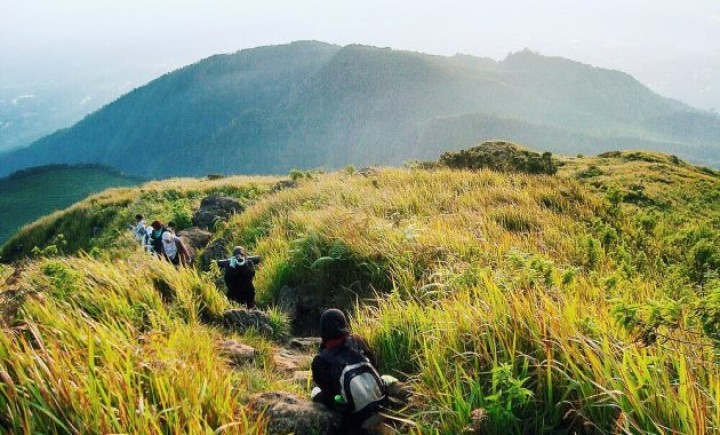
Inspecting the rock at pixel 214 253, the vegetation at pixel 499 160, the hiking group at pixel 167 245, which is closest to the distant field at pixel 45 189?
the rock at pixel 214 253

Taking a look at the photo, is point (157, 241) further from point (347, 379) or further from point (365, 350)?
point (347, 379)

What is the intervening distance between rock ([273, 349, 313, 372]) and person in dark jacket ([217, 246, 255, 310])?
2762 mm

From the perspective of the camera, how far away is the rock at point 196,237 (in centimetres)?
1712

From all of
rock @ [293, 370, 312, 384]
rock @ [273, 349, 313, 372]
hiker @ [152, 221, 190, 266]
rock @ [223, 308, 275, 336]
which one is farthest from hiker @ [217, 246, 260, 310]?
hiker @ [152, 221, 190, 266]

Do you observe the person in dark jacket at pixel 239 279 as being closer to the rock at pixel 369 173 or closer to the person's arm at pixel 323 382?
the person's arm at pixel 323 382

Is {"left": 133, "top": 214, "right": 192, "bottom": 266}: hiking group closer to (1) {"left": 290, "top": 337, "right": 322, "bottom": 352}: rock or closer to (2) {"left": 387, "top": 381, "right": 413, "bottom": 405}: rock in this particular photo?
(1) {"left": 290, "top": 337, "right": 322, "bottom": 352}: rock

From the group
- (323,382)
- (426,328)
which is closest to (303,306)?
(323,382)

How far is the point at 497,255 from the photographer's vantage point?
750 centimetres

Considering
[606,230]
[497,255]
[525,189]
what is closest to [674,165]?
[525,189]

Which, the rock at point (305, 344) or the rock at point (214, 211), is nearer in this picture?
the rock at point (305, 344)

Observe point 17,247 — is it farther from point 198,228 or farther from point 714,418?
point 714,418

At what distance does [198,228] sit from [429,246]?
12985 mm

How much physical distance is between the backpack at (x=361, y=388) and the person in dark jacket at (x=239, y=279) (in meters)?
4.97

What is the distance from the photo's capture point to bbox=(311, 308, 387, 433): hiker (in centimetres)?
444
